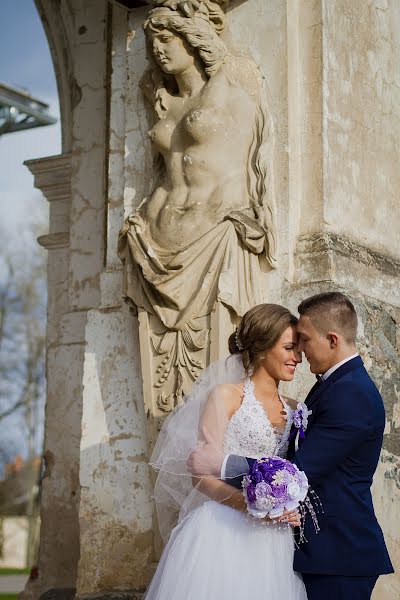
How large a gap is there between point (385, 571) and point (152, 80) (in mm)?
2980

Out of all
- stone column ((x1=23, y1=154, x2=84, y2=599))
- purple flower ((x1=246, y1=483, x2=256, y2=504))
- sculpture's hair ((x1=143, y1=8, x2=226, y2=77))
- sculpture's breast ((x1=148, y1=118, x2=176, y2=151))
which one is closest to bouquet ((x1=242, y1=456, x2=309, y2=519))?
purple flower ((x1=246, y1=483, x2=256, y2=504))

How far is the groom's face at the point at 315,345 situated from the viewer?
13.9 ft

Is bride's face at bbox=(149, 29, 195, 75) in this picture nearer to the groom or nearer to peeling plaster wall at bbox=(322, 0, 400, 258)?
peeling plaster wall at bbox=(322, 0, 400, 258)

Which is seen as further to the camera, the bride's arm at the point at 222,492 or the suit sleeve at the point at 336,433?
the bride's arm at the point at 222,492

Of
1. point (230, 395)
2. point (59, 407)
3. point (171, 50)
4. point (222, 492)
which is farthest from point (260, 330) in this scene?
point (59, 407)

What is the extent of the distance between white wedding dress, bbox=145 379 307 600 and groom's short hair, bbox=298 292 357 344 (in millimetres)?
737

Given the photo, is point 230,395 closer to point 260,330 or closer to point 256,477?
point 260,330

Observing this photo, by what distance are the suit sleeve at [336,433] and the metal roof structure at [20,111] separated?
12854 millimetres

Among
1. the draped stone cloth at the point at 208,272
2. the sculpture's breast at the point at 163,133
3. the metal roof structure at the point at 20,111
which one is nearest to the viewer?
the draped stone cloth at the point at 208,272

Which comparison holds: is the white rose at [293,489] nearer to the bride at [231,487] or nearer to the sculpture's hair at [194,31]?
the bride at [231,487]

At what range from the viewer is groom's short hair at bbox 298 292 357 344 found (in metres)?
4.21

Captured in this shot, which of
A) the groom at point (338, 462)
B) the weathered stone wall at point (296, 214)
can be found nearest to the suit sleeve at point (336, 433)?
the groom at point (338, 462)

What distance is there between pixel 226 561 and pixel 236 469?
0.33m

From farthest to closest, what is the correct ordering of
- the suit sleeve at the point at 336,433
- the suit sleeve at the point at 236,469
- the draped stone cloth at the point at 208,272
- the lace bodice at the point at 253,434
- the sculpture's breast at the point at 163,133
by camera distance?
1. the sculpture's breast at the point at 163,133
2. the draped stone cloth at the point at 208,272
3. the lace bodice at the point at 253,434
4. the suit sleeve at the point at 236,469
5. the suit sleeve at the point at 336,433
